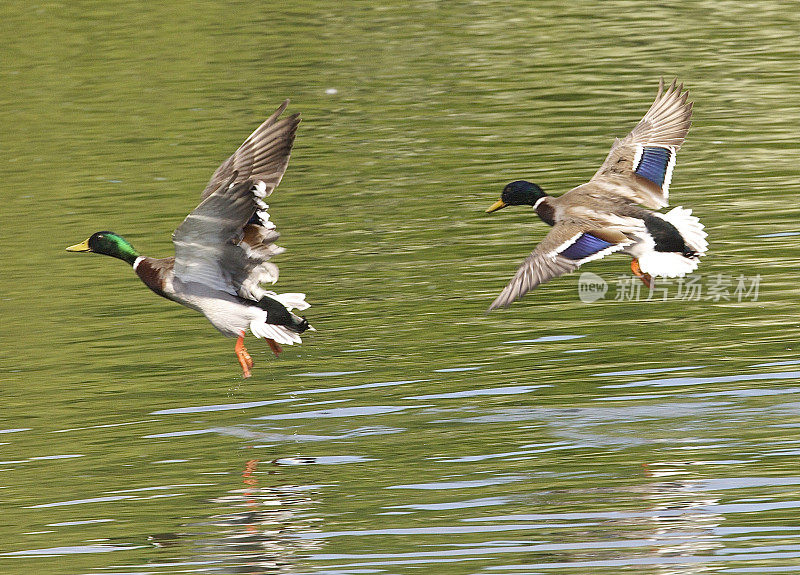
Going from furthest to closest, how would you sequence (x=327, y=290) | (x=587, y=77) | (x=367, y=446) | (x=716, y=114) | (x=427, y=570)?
1. (x=587, y=77)
2. (x=716, y=114)
3. (x=327, y=290)
4. (x=367, y=446)
5. (x=427, y=570)

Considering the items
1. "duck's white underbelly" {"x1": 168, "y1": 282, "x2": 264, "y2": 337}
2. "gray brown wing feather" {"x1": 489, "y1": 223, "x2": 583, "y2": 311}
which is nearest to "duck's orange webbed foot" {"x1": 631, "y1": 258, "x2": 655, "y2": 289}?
"gray brown wing feather" {"x1": 489, "y1": 223, "x2": 583, "y2": 311}

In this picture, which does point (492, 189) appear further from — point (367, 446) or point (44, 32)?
point (44, 32)

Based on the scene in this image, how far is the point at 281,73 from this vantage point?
2953cm

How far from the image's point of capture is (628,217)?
12102mm

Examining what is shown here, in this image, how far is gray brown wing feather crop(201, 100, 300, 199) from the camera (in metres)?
10.8

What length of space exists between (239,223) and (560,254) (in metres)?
2.40

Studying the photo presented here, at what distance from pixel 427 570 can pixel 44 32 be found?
100ft

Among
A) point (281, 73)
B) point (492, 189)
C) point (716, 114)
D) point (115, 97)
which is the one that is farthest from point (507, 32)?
point (492, 189)

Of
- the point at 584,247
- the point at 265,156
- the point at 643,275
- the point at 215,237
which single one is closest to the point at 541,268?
the point at 584,247

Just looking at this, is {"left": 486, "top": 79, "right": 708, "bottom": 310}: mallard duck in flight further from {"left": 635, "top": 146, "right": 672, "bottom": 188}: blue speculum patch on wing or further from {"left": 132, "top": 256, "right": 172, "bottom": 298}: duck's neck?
{"left": 132, "top": 256, "right": 172, "bottom": 298}: duck's neck

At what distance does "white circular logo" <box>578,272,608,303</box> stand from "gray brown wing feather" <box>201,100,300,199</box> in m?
4.44

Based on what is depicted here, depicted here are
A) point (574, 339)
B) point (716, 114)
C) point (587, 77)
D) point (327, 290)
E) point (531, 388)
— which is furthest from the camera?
point (587, 77)

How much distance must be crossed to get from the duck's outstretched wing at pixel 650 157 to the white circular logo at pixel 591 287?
1.67 m

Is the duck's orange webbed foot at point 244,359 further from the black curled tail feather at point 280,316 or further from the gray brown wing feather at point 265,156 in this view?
the gray brown wing feather at point 265,156
